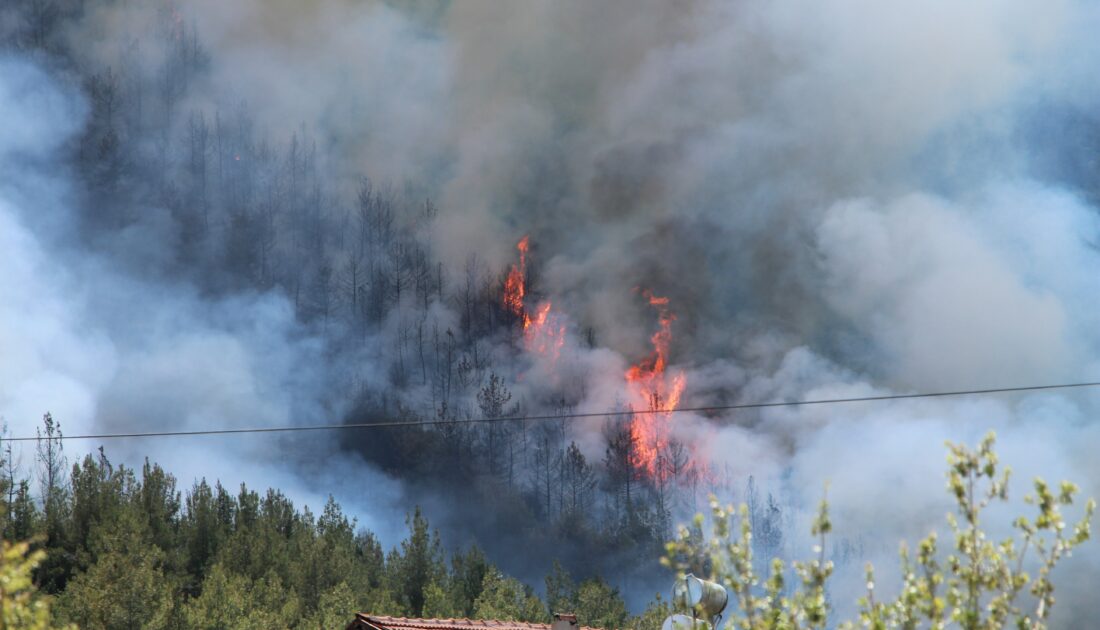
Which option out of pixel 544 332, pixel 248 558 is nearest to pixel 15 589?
pixel 248 558

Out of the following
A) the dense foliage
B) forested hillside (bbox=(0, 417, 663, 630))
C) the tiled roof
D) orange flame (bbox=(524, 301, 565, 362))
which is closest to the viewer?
the dense foliage

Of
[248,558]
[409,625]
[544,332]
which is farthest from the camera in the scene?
[544,332]

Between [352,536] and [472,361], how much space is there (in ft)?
48.7

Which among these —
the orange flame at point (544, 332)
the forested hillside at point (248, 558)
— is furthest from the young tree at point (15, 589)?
the orange flame at point (544, 332)

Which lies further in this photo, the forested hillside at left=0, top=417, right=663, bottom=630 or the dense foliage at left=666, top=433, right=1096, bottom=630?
the forested hillside at left=0, top=417, right=663, bottom=630

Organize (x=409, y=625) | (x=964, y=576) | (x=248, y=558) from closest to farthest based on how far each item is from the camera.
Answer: (x=964, y=576)
(x=409, y=625)
(x=248, y=558)

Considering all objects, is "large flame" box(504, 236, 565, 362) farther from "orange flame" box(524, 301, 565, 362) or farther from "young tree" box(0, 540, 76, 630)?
"young tree" box(0, 540, 76, 630)

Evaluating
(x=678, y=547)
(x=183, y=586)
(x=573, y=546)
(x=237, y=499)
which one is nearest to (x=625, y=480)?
(x=573, y=546)

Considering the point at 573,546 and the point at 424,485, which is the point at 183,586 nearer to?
the point at 424,485

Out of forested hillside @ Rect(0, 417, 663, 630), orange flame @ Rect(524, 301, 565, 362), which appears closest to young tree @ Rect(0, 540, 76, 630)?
forested hillside @ Rect(0, 417, 663, 630)

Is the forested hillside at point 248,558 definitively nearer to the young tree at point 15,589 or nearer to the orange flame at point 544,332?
the orange flame at point 544,332

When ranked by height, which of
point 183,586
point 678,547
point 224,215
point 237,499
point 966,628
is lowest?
point 966,628

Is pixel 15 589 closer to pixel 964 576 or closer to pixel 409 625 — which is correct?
pixel 964 576

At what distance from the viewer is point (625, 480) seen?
259 ft
